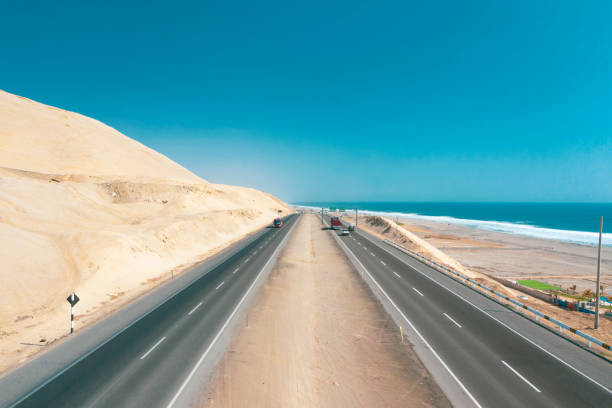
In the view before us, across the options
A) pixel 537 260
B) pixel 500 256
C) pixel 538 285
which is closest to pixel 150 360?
pixel 538 285

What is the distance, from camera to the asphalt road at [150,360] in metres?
10.4

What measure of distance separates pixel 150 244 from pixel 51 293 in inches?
539

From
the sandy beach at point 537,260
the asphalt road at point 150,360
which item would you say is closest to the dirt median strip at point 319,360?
the asphalt road at point 150,360

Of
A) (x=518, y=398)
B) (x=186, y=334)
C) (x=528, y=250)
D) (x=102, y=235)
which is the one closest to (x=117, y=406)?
(x=186, y=334)

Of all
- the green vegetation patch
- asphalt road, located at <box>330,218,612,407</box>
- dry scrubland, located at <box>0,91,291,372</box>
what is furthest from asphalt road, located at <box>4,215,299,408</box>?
the green vegetation patch

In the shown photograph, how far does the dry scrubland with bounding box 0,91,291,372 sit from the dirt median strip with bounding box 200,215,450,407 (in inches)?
409

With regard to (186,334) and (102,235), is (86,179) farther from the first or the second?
(186,334)

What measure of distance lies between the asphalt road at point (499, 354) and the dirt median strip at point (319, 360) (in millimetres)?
1879

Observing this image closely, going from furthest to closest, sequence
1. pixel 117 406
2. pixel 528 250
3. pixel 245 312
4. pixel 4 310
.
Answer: pixel 528 250, pixel 245 312, pixel 4 310, pixel 117 406

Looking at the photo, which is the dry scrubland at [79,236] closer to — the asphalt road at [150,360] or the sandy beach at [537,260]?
the asphalt road at [150,360]

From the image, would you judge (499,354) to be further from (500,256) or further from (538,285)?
(500,256)

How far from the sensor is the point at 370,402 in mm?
10875

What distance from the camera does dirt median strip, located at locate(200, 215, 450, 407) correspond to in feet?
35.9

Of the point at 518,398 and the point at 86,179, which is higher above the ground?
the point at 86,179
